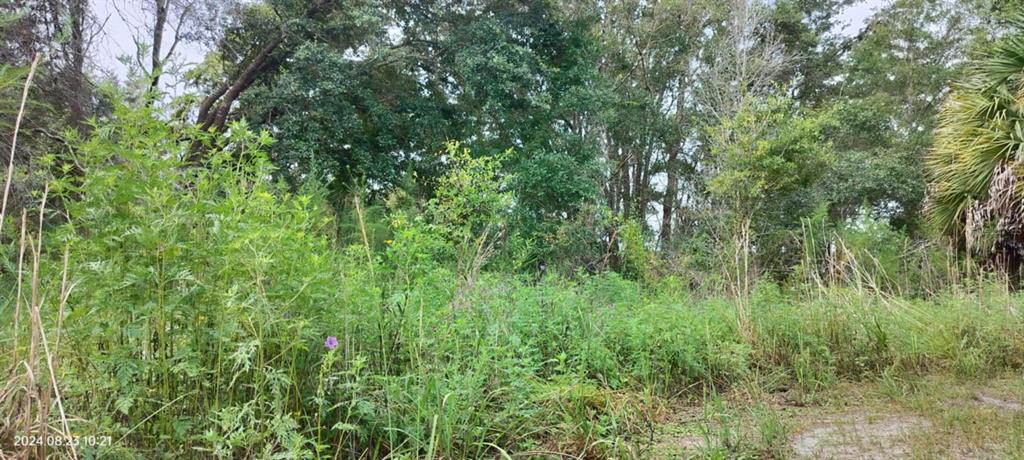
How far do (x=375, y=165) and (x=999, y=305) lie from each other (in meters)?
8.83

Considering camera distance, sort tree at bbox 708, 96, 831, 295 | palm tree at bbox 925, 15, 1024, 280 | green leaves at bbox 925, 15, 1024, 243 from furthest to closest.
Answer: tree at bbox 708, 96, 831, 295, green leaves at bbox 925, 15, 1024, 243, palm tree at bbox 925, 15, 1024, 280

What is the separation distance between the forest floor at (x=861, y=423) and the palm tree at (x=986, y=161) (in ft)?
10.2

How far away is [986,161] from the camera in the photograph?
18.6ft

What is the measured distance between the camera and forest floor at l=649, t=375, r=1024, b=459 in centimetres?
180

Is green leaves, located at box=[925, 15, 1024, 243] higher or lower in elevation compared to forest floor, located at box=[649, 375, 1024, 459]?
higher

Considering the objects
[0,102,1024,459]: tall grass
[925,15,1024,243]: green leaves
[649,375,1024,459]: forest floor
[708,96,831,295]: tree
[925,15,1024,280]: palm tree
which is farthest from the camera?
[708,96,831,295]: tree

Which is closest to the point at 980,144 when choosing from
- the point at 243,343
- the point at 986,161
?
the point at 986,161

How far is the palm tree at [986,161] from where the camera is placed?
203 inches

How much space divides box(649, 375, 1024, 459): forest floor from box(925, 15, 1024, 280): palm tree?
311 centimetres

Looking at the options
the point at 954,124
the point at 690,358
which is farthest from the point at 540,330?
the point at 954,124

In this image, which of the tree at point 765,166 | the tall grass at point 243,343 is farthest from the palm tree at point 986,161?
the tall grass at point 243,343

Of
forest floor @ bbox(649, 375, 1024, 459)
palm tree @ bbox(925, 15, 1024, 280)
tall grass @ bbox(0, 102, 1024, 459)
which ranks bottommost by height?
forest floor @ bbox(649, 375, 1024, 459)

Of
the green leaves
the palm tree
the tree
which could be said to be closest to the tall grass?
the palm tree

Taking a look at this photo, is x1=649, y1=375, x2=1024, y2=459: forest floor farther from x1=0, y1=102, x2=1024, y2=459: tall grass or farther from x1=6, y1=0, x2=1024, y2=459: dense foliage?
x1=0, y1=102, x2=1024, y2=459: tall grass
